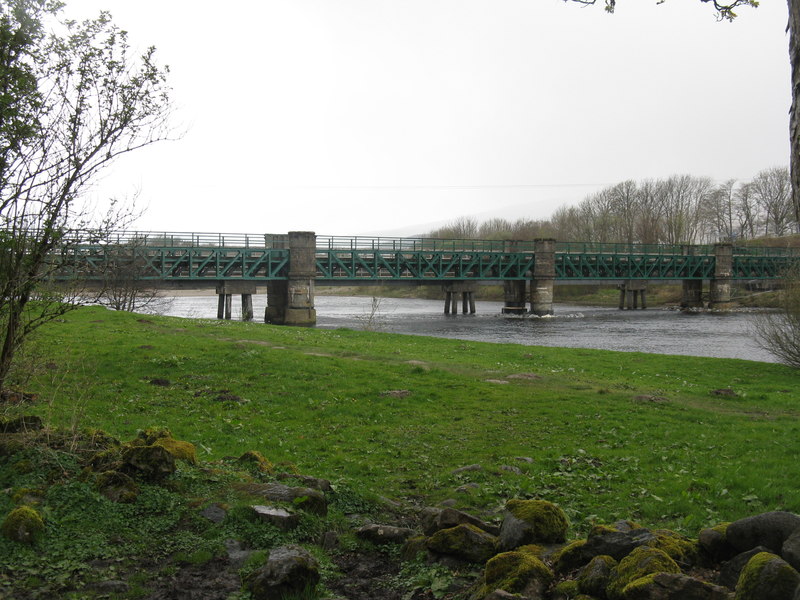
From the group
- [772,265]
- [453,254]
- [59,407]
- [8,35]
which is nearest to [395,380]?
[59,407]

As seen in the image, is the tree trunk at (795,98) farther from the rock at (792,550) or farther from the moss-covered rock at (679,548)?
the moss-covered rock at (679,548)

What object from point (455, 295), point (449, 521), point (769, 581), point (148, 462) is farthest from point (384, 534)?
point (455, 295)

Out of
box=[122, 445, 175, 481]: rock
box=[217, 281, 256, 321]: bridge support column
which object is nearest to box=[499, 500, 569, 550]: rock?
box=[122, 445, 175, 481]: rock

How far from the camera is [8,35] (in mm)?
8523

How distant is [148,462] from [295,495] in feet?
6.31

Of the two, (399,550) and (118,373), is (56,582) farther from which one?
(118,373)

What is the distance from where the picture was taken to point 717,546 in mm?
5953

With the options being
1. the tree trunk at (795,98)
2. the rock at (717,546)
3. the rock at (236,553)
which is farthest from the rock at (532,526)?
the tree trunk at (795,98)

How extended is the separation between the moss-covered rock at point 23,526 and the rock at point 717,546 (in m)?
6.54

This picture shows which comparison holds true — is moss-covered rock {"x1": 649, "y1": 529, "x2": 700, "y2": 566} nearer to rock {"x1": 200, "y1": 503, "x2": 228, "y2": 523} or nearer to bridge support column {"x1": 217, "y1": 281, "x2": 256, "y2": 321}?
rock {"x1": 200, "y1": 503, "x2": 228, "y2": 523}

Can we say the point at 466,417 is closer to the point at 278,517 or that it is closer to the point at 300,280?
the point at 278,517

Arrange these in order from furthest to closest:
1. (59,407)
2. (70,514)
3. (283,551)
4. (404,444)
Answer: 1. (59,407)
2. (404,444)
3. (70,514)
4. (283,551)

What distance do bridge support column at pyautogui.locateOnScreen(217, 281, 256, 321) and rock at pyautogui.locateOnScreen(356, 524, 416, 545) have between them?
50866 mm

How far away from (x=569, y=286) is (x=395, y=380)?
94447 mm
